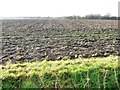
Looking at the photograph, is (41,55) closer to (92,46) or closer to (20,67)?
(20,67)

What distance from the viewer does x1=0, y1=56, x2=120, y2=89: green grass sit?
583cm

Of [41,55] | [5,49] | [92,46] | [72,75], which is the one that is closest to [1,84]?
[72,75]

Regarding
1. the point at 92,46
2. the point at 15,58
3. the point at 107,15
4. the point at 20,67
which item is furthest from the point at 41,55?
the point at 107,15

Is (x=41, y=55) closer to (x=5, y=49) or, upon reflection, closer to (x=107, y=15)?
(x=5, y=49)

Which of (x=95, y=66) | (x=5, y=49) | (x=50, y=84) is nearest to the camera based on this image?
(x=50, y=84)

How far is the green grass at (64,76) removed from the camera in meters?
5.83

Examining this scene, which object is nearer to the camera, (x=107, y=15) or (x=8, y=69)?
(x=8, y=69)

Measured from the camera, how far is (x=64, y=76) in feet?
20.0

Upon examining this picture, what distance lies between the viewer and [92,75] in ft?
19.8

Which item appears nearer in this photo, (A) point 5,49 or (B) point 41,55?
(B) point 41,55

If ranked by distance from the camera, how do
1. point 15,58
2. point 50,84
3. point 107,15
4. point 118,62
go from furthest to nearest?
point 107,15
point 15,58
point 118,62
point 50,84

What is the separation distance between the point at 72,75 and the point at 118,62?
142cm

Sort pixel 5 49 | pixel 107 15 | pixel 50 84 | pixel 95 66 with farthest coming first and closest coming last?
1. pixel 107 15
2. pixel 5 49
3. pixel 95 66
4. pixel 50 84

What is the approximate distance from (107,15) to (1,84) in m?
44.6
